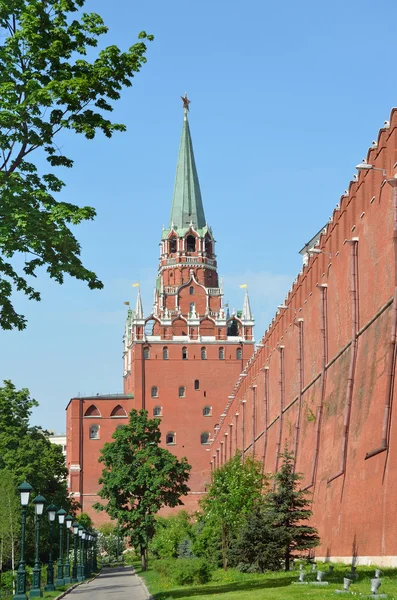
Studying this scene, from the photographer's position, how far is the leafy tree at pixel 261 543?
2888 centimetres

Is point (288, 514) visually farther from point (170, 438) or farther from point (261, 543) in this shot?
point (170, 438)

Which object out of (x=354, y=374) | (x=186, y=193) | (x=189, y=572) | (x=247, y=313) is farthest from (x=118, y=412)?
(x=189, y=572)

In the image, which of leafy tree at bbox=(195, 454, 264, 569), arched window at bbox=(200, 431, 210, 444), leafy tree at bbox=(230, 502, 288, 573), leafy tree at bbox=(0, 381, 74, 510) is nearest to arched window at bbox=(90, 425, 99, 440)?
arched window at bbox=(200, 431, 210, 444)

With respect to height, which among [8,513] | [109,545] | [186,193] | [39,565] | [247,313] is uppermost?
[186,193]

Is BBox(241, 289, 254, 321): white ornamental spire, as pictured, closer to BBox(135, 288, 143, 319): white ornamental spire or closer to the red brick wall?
BBox(135, 288, 143, 319): white ornamental spire

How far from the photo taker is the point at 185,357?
10744 centimetres

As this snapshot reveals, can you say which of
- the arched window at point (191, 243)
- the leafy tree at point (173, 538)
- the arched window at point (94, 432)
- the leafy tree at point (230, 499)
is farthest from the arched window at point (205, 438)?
the leafy tree at point (230, 499)

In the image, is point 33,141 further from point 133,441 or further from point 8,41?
point 133,441

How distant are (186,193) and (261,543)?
89.2 m

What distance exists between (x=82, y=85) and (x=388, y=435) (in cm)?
1226

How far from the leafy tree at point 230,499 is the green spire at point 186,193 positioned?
247 ft

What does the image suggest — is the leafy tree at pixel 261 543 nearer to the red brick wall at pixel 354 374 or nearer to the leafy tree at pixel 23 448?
the red brick wall at pixel 354 374

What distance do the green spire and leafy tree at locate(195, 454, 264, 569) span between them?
75352 millimetres

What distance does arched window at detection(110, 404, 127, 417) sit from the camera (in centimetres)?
10881
